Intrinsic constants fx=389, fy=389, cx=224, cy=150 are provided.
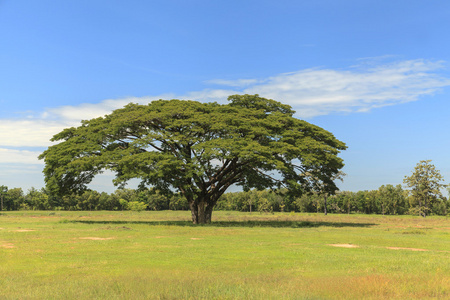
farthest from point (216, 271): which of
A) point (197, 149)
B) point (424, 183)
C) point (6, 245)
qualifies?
point (424, 183)

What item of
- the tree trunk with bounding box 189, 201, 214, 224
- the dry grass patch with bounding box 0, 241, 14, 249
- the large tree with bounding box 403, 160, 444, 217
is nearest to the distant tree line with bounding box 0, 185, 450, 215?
the large tree with bounding box 403, 160, 444, 217

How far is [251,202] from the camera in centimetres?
12244

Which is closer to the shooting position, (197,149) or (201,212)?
(197,149)

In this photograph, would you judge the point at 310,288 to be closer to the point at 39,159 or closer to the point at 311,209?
the point at 39,159

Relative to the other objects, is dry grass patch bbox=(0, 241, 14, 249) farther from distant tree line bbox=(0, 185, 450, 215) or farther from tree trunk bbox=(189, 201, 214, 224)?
distant tree line bbox=(0, 185, 450, 215)

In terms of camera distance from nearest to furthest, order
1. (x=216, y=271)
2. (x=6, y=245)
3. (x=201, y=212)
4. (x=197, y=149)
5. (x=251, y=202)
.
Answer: (x=216, y=271) → (x=6, y=245) → (x=197, y=149) → (x=201, y=212) → (x=251, y=202)

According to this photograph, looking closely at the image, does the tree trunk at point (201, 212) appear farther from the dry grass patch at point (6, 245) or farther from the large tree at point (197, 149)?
the dry grass patch at point (6, 245)

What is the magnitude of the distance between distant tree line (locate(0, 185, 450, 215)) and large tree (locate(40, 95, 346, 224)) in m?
69.5

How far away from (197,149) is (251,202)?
90.0m

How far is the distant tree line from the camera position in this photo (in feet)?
376

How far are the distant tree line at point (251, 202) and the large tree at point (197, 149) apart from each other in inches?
2735

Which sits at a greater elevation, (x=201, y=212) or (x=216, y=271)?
(x=201, y=212)

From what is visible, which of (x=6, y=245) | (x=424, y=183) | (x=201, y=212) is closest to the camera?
(x=6, y=245)

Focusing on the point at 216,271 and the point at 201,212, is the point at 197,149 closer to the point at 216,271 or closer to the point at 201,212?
the point at 201,212
